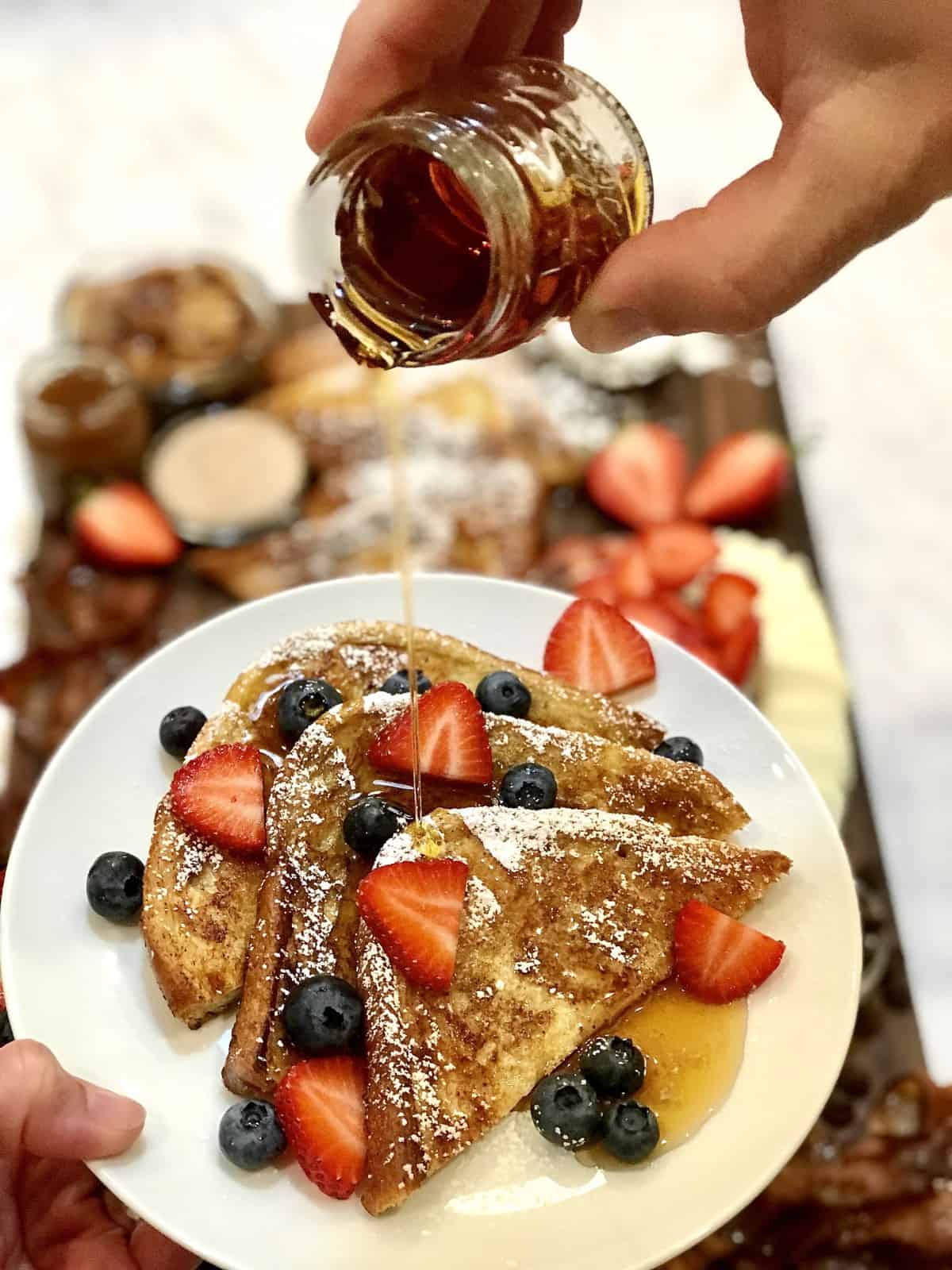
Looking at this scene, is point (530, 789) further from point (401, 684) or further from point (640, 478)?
point (640, 478)

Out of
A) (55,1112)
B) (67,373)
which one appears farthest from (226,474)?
(55,1112)

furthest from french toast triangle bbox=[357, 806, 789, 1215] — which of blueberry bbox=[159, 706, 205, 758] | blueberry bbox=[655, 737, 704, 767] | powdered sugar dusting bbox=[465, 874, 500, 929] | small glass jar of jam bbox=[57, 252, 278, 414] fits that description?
small glass jar of jam bbox=[57, 252, 278, 414]

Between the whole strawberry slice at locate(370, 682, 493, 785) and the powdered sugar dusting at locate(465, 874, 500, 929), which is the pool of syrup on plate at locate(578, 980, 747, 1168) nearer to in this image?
the powdered sugar dusting at locate(465, 874, 500, 929)

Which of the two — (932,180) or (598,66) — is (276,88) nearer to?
(598,66)

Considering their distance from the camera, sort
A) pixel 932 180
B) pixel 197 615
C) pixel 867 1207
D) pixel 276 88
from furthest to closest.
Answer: pixel 276 88 → pixel 197 615 → pixel 867 1207 → pixel 932 180

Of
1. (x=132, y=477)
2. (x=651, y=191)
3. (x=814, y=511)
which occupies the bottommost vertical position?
(x=814, y=511)

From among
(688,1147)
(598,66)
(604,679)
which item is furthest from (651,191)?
(598,66)
